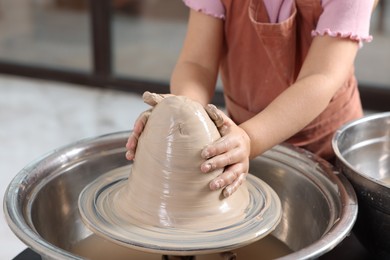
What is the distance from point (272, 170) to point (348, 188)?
17cm

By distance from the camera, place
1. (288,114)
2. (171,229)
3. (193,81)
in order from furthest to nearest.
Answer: (193,81) < (288,114) < (171,229)

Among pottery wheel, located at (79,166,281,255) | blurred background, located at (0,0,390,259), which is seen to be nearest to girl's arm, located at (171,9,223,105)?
pottery wheel, located at (79,166,281,255)

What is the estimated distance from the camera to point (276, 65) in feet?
3.17

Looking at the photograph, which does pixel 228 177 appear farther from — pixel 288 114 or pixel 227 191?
pixel 288 114

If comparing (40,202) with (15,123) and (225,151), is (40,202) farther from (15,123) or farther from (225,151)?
(15,123)

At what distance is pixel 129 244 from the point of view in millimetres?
658

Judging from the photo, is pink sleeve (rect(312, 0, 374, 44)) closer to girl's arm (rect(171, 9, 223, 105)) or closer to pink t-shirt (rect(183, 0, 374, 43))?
pink t-shirt (rect(183, 0, 374, 43))

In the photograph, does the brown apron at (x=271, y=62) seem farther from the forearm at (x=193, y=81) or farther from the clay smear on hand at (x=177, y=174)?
the clay smear on hand at (x=177, y=174)

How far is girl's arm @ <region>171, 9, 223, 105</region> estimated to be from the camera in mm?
972

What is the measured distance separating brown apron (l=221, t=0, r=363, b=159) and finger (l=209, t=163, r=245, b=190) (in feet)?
0.95

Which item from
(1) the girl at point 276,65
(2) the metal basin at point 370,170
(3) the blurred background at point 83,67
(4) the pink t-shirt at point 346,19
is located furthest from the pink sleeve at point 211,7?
(3) the blurred background at point 83,67

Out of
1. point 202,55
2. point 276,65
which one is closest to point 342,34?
point 276,65

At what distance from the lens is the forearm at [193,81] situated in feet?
3.10

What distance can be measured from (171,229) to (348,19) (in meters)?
0.41
